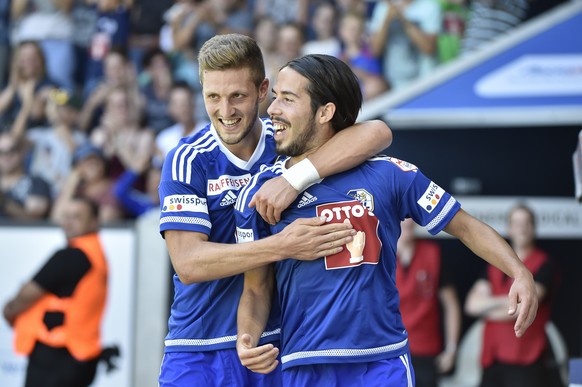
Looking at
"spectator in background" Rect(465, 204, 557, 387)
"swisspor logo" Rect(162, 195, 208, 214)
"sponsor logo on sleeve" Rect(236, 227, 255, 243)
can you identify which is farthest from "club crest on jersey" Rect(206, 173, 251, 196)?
"spectator in background" Rect(465, 204, 557, 387)

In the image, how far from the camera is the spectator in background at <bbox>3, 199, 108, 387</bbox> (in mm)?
7766

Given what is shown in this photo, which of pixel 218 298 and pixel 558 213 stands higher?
pixel 558 213

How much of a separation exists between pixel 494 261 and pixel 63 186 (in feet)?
24.1

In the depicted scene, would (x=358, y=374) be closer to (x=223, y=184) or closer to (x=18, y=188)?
(x=223, y=184)

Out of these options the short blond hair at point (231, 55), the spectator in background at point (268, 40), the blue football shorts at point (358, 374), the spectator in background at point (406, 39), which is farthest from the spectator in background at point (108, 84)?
the blue football shorts at point (358, 374)

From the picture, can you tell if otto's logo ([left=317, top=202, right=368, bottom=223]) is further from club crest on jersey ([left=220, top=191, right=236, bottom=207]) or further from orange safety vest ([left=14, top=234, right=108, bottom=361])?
orange safety vest ([left=14, top=234, right=108, bottom=361])

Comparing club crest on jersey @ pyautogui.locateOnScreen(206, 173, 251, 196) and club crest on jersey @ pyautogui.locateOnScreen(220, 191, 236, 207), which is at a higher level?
club crest on jersey @ pyautogui.locateOnScreen(206, 173, 251, 196)

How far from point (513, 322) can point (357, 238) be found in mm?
4763

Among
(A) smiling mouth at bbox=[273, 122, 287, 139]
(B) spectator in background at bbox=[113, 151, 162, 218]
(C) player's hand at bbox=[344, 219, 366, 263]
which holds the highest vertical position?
(B) spectator in background at bbox=[113, 151, 162, 218]

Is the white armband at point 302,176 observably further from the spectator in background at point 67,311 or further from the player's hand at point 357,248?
the spectator in background at point 67,311

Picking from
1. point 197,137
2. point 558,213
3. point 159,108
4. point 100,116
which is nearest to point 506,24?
point 558,213

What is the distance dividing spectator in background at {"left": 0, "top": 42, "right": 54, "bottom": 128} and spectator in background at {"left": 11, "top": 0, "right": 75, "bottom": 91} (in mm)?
158

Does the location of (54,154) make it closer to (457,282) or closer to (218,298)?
(457,282)

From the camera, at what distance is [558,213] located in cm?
934
